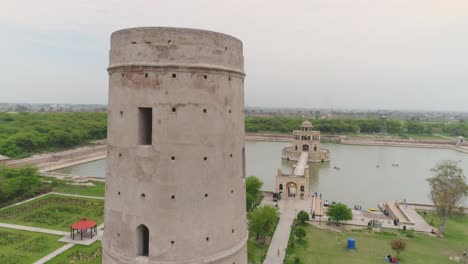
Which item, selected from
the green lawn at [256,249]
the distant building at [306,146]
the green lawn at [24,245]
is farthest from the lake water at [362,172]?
the green lawn at [24,245]

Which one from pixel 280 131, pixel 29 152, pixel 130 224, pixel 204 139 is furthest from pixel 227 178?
pixel 280 131

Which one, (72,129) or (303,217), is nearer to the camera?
(303,217)

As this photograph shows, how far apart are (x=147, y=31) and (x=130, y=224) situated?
3.81m

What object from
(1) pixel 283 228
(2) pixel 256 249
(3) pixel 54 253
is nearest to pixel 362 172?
(1) pixel 283 228

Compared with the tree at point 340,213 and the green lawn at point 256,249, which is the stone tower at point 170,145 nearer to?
the green lawn at point 256,249

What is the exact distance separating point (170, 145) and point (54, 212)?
1021 inches

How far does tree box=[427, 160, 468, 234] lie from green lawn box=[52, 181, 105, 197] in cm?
2950

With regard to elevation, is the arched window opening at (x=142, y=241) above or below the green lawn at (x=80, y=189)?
above

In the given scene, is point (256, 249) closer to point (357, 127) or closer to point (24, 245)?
point (24, 245)

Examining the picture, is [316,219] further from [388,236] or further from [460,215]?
[460,215]

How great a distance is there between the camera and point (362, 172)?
5341cm

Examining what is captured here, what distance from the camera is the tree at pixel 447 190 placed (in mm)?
26516

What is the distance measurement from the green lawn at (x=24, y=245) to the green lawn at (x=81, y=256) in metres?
→ 1.16

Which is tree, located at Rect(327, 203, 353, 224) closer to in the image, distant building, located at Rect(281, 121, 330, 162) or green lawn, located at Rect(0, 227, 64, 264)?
green lawn, located at Rect(0, 227, 64, 264)
